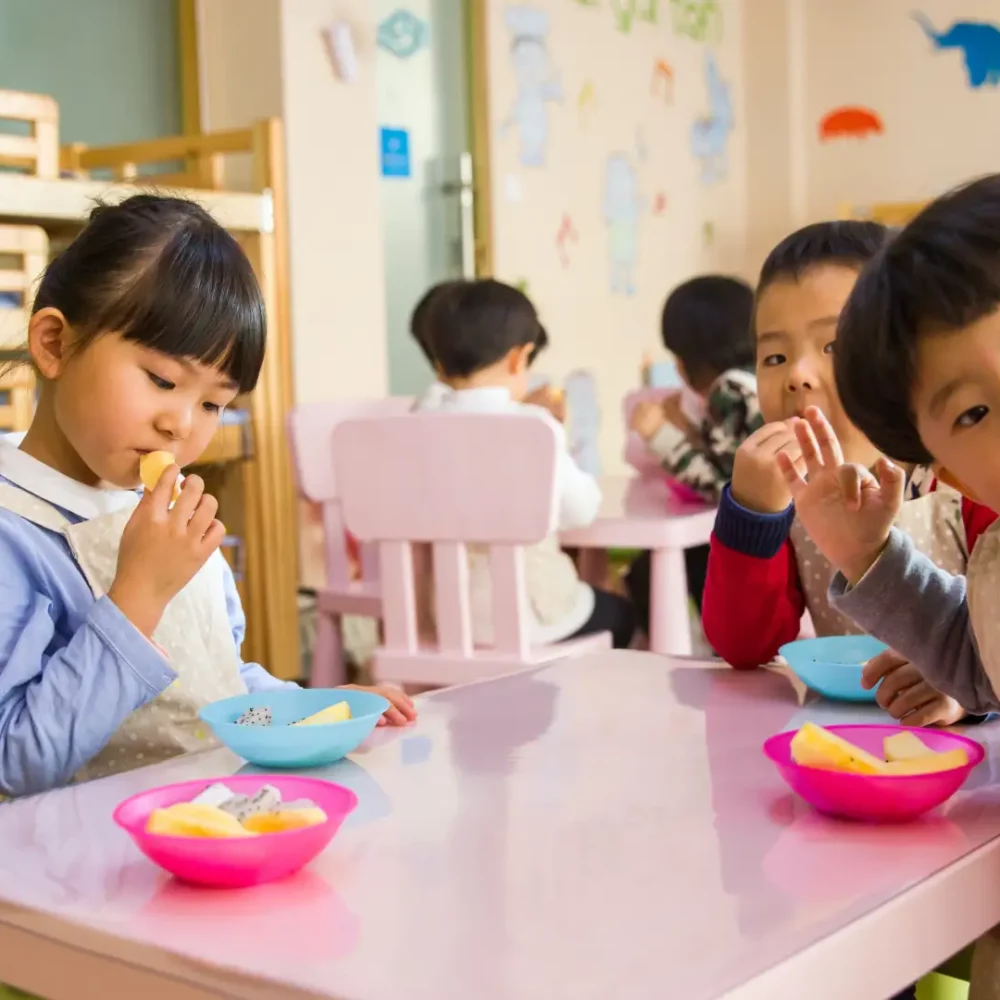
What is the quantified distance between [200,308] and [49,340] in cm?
13

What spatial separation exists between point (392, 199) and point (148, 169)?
808 mm

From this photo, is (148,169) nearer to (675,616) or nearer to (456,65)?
(456,65)

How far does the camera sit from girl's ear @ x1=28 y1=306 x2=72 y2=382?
1.13 metres

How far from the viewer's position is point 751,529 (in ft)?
4.16

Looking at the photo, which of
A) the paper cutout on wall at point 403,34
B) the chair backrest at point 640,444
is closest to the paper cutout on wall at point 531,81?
the paper cutout on wall at point 403,34

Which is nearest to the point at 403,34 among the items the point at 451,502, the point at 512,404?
the point at 512,404

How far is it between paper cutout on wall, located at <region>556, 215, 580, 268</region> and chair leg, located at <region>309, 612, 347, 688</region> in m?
2.15

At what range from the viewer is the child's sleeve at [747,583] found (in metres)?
1.22

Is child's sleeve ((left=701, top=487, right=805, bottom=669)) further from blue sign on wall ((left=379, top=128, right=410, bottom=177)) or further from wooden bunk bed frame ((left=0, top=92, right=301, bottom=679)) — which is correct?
blue sign on wall ((left=379, top=128, right=410, bottom=177))

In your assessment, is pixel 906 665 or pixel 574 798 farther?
pixel 906 665

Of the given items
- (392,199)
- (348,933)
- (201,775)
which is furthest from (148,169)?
(348,933)

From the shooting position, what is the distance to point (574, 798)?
2.51 feet

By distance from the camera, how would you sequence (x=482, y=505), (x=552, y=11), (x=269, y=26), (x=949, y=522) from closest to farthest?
(x=949, y=522) → (x=482, y=505) → (x=269, y=26) → (x=552, y=11)

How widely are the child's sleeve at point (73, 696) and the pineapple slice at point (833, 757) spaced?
457 mm
